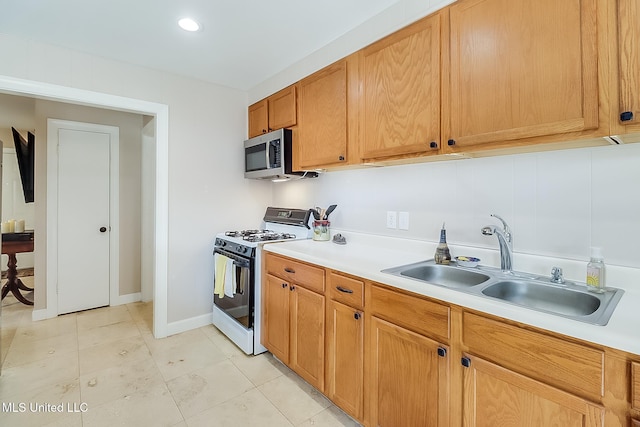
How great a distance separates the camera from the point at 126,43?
7.48 ft

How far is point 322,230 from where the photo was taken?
2539 millimetres

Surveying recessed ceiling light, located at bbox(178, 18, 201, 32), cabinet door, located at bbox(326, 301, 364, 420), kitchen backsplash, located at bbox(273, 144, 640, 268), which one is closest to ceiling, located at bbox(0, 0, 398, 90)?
recessed ceiling light, located at bbox(178, 18, 201, 32)

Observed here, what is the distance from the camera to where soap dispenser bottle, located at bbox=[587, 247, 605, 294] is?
1.19 meters

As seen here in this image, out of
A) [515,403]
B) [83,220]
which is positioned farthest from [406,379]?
[83,220]

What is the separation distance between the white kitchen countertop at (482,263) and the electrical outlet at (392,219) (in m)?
0.10

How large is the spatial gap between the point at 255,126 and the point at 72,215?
2.32 m

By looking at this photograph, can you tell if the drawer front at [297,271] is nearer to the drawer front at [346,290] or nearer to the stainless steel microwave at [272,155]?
the drawer front at [346,290]

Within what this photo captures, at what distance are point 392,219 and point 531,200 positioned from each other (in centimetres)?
84

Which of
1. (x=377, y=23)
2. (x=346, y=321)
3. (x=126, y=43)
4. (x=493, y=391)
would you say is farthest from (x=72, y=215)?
(x=493, y=391)

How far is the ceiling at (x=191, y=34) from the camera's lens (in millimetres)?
1841

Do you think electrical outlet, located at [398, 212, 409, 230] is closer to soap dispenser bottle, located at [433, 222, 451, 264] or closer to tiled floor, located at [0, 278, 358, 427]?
soap dispenser bottle, located at [433, 222, 451, 264]

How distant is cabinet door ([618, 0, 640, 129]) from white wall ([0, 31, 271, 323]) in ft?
9.65

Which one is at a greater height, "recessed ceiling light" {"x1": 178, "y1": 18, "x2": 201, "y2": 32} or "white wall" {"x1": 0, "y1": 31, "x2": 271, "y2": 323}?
"recessed ceiling light" {"x1": 178, "y1": 18, "x2": 201, "y2": 32}

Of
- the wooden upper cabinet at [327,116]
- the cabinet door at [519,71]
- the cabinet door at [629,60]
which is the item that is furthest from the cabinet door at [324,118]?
the cabinet door at [629,60]
